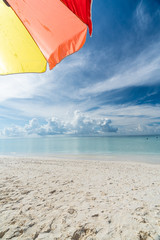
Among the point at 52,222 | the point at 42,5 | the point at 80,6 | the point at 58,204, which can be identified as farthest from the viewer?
the point at 58,204

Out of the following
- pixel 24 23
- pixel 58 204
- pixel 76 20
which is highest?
pixel 24 23

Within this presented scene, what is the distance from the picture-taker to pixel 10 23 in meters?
2.39

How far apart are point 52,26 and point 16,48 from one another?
94cm

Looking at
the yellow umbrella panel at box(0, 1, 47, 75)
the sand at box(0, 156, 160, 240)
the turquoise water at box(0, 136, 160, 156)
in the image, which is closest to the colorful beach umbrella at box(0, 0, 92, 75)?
the yellow umbrella panel at box(0, 1, 47, 75)

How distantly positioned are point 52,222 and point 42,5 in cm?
445

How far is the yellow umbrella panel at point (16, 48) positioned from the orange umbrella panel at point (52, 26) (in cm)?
21

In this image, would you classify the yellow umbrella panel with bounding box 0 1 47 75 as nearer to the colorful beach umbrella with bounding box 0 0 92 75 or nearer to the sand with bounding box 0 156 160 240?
the colorful beach umbrella with bounding box 0 0 92 75

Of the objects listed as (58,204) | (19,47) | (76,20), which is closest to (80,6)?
(76,20)

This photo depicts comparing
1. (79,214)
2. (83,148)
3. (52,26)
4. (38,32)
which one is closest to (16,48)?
(38,32)

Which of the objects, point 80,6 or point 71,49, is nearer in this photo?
point 80,6

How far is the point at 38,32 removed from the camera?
228 centimetres

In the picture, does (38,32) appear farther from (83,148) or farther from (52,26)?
(83,148)

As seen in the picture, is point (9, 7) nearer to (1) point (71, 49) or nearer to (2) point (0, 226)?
(1) point (71, 49)

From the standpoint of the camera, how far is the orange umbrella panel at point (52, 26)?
6.53 feet
